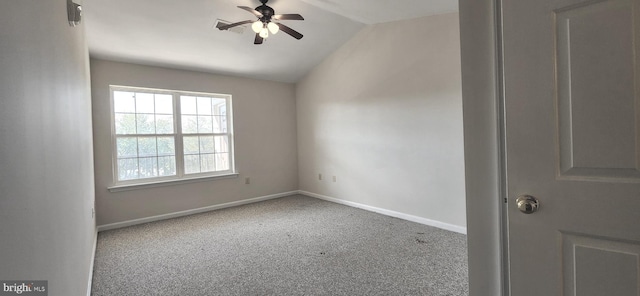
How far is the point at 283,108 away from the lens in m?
5.40

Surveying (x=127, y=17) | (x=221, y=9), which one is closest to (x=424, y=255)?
(x=221, y=9)

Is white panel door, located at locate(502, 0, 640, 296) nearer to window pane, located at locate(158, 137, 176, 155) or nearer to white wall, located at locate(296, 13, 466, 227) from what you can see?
white wall, located at locate(296, 13, 466, 227)

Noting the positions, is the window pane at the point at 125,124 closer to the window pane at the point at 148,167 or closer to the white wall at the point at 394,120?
the window pane at the point at 148,167

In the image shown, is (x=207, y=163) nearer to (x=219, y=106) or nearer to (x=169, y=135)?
(x=169, y=135)

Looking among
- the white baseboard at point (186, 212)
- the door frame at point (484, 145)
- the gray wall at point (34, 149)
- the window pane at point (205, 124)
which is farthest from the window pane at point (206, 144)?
the door frame at point (484, 145)

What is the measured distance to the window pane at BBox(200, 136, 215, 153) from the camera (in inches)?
178

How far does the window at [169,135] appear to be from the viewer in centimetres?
380

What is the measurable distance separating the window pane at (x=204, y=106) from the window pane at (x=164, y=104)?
44 centimetres

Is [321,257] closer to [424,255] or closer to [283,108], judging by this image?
[424,255]

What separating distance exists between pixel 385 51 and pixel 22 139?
391 centimetres

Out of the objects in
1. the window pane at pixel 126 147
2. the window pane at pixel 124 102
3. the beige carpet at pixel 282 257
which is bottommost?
the beige carpet at pixel 282 257

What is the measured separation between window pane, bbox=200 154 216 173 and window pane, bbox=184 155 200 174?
7 cm

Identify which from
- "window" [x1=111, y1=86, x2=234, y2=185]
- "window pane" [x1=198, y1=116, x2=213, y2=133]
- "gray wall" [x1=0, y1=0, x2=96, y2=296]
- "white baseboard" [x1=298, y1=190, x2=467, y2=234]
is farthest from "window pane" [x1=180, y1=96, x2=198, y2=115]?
"gray wall" [x1=0, y1=0, x2=96, y2=296]

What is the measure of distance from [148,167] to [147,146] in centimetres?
32
